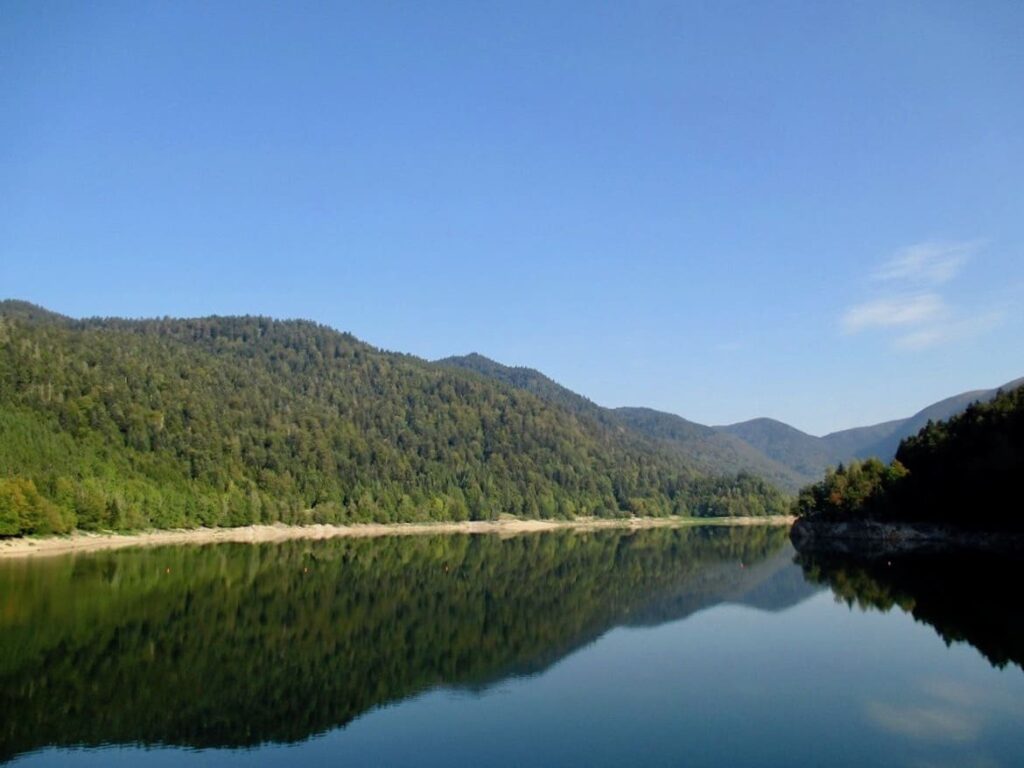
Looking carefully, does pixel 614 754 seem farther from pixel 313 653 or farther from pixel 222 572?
pixel 222 572

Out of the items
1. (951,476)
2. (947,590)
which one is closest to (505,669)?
(947,590)

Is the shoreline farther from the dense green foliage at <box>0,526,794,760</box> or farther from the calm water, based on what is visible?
the dense green foliage at <box>0,526,794,760</box>

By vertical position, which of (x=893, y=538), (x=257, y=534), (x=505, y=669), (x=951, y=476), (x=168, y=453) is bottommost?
(x=505, y=669)

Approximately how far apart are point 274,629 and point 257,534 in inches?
3403

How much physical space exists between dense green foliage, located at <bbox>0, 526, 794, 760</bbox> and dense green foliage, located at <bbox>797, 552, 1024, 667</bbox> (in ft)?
26.9

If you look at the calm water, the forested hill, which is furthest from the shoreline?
the forested hill

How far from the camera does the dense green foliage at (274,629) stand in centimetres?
3184

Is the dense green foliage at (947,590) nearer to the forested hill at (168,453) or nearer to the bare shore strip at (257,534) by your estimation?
the bare shore strip at (257,534)

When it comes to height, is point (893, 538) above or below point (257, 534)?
above

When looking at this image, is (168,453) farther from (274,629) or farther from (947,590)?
(947,590)

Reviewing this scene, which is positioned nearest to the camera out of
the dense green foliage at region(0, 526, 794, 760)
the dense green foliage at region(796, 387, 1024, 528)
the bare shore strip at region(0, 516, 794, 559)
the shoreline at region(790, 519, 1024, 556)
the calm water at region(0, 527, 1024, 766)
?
the calm water at region(0, 527, 1024, 766)

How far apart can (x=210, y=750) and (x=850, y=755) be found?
2018 centimetres

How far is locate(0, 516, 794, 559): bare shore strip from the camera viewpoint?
89.6 metres

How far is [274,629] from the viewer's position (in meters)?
49.2
